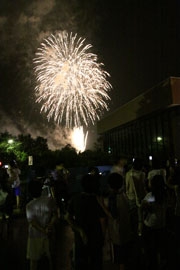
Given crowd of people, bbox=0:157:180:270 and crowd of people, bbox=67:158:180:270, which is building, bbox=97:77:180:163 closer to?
crowd of people, bbox=67:158:180:270

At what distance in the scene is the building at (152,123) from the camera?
73.3ft

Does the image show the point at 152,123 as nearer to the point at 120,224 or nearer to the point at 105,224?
the point at 120,224

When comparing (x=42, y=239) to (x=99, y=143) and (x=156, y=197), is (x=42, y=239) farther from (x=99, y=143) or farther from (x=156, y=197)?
(x=99, y=143)

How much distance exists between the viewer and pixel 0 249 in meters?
6.01

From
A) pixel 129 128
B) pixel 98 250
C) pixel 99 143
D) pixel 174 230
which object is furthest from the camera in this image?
pixel 99 143

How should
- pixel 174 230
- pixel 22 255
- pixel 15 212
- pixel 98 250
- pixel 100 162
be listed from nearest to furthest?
pixel 98 250, pixel 22 255, pixel 174 230, pixel 15 212, pixel 100 162

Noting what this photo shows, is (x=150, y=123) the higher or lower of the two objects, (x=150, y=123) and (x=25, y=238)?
the higher

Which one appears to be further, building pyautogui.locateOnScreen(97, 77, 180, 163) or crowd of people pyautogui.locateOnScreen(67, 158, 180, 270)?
building pyautogui.locateOnScreen(97, 77, 180, 163)

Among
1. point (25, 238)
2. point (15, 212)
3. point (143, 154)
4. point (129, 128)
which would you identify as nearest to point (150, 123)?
point (143, 154)

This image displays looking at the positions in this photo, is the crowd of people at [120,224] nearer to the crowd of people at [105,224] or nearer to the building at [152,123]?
the crowd of people at [105,224]

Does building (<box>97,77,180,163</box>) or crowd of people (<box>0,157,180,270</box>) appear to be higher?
building (<box>97,77,180,163</box>)

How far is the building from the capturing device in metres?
22.3

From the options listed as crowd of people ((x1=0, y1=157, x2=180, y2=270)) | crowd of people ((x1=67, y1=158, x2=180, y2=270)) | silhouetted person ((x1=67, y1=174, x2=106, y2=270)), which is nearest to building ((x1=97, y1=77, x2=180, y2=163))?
crowd of people ((x1=67, y1=158, x2=180, y2=270))

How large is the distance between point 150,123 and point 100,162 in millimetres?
6830
